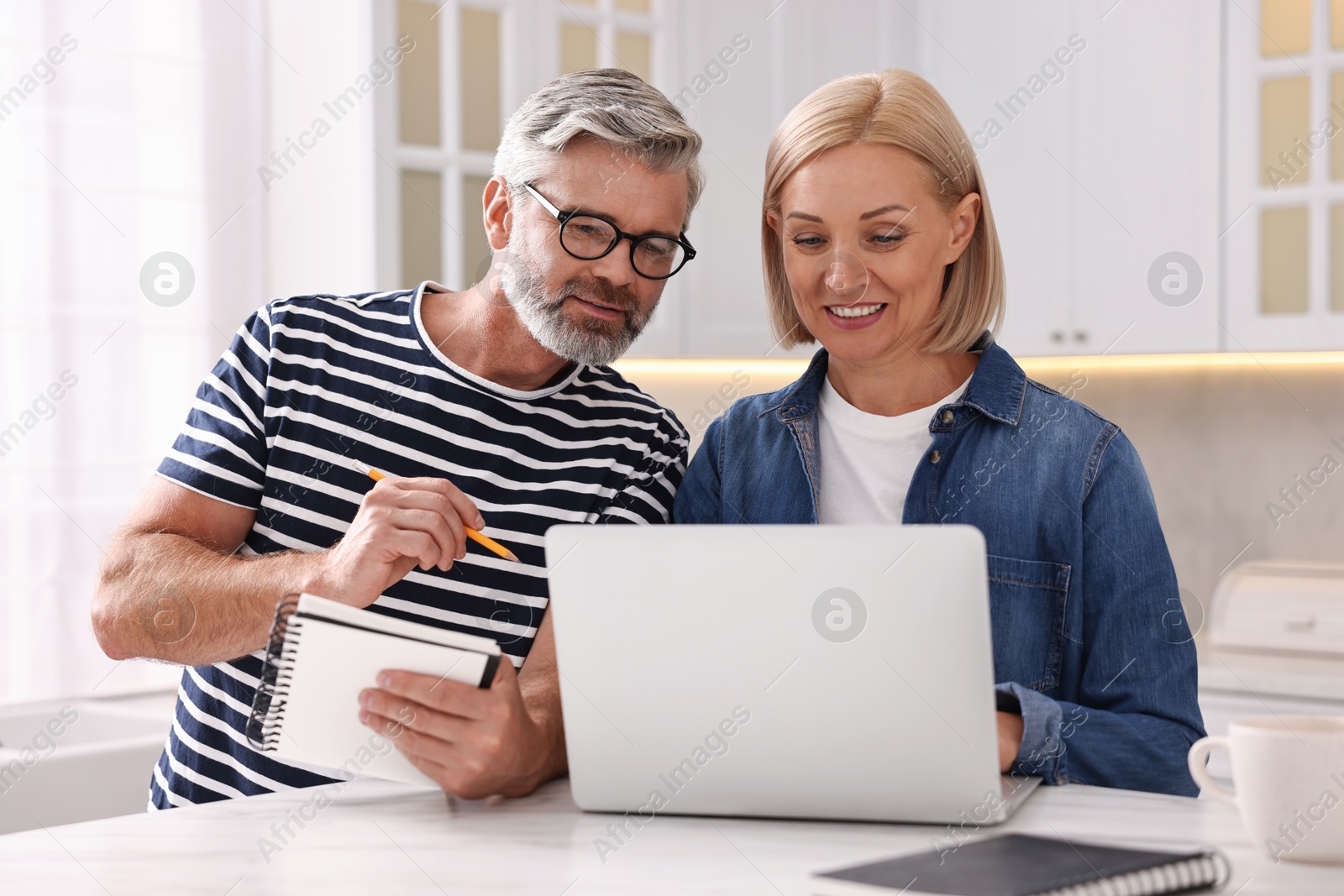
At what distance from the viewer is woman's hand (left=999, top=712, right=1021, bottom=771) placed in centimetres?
104

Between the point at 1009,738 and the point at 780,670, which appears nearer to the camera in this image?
the point at 780,670

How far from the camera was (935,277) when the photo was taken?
4.53ft

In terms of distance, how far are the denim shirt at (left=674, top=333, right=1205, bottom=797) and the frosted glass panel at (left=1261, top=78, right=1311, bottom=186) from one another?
1078mm

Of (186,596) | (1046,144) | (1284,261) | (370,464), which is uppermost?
(1046,144)

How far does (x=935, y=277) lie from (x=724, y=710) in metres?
0.62

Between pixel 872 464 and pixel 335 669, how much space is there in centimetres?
66

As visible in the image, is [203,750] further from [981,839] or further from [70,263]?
[70,263]

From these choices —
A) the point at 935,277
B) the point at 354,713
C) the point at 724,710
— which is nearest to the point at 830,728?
the point at 724,710

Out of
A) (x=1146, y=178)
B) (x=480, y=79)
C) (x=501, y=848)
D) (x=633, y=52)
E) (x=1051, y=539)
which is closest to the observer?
(x=501, y=848)

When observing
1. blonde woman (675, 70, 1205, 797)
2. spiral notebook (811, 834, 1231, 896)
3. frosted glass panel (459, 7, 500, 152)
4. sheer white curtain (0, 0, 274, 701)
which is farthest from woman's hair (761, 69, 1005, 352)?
sheer white curtain (0, 0, 274, 701)

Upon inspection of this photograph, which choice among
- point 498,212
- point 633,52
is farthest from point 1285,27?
point 498,212

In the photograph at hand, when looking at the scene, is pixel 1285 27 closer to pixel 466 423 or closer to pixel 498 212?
pixel 498 212

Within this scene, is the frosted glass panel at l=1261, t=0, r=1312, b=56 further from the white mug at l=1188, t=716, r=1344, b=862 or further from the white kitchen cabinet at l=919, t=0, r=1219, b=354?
the white mug at l=1188, t=716, r=1344, b=862

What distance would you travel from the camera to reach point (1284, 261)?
2.23 m
